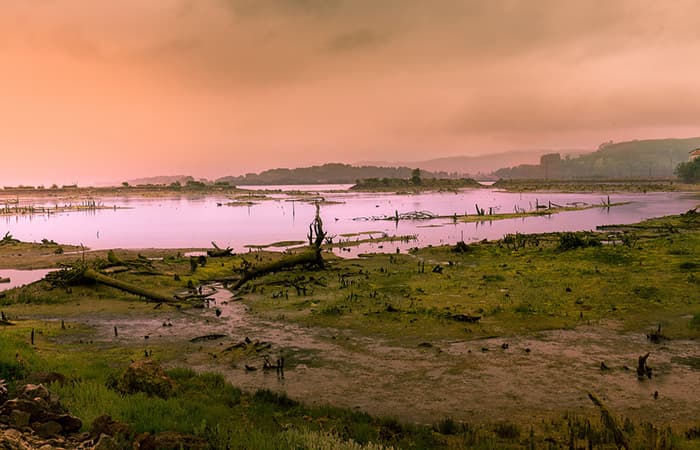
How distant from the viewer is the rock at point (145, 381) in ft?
34.4

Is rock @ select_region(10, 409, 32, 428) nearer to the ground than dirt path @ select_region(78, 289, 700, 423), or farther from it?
farther from it

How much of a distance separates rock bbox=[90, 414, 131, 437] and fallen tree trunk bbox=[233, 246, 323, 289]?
1843cm

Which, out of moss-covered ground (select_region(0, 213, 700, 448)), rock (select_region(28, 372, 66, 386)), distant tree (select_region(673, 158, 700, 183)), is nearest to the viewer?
moss-covered ground (select_region(0, 213, 700, 448))

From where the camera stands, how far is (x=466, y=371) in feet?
43.1

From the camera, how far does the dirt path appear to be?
10812 mm

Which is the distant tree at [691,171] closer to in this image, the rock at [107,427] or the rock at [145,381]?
the rock at [145,381]

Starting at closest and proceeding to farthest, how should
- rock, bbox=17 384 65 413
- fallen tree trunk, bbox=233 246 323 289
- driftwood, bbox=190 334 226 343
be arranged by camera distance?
rock, bbox=17 384 65 413
driftwood, bbox=190 334 226 343
fallen tree trunk, bbox=233 246 323 289

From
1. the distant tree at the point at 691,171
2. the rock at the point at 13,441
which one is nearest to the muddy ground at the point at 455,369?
the rock at the point at 13,441

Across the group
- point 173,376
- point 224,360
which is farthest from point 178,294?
point 173,376

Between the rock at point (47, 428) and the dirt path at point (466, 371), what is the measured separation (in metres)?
5.39

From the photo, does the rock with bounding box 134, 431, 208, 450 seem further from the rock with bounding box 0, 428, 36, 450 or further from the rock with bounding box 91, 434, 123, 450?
the rock with bounding box 0, 428, 36, 450

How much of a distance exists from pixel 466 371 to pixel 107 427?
9.57m

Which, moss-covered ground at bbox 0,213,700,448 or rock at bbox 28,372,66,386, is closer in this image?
moss-covered ground at bbox 0,213,700,448

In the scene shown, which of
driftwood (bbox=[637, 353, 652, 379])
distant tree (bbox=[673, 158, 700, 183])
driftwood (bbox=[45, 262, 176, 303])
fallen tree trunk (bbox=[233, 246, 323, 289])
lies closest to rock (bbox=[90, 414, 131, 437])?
driftwood (bbox=[637, 353, 652, 379])
